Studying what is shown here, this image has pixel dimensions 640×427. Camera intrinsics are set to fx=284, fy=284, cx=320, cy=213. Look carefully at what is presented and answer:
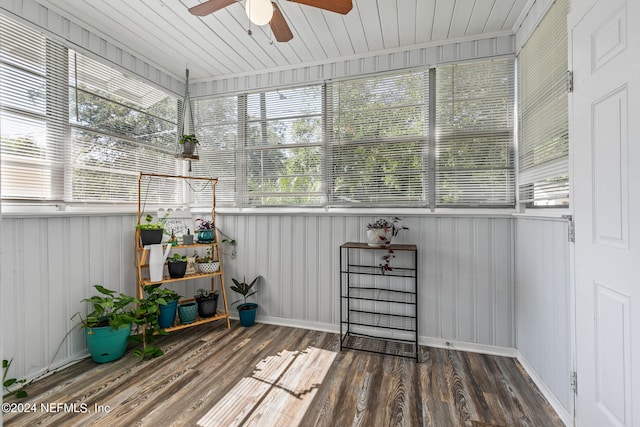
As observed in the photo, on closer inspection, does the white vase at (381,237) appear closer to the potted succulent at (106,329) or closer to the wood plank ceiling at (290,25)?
the wood plank ceiling at (290,25)

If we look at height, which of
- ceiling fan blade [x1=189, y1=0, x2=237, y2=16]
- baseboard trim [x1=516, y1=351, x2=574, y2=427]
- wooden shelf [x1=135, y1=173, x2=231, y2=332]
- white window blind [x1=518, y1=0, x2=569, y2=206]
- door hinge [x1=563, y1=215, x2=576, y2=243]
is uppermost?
ceiling fan blade [x1=189, y1=0, x2=237, y2=16]

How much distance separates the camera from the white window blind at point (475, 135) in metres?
2.36

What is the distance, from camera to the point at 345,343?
2547 mm

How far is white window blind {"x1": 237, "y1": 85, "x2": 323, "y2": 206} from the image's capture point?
289cm

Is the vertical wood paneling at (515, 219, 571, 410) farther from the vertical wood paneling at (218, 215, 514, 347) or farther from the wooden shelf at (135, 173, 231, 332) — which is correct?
the wooden shelf at (135, 173, 231, 332)

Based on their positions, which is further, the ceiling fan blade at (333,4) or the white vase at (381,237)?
the white vase at (381,237)

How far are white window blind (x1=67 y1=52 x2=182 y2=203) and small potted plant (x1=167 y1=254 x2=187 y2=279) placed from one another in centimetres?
74

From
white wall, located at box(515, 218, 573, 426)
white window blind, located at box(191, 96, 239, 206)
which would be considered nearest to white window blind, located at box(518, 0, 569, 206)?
white wall, located at box(515, 218, 573, 426)

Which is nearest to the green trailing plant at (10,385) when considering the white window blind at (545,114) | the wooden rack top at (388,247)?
the wooden rack top at (388,247)

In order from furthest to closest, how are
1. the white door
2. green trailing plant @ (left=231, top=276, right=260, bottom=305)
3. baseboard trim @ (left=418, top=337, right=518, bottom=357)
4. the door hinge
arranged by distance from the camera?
green trailing plant @ (left=231, top=276, right=260, bottom=305) < baseboard trim @ (left=418, top=337, right=518, bottom=357) < the door hinge < the white door

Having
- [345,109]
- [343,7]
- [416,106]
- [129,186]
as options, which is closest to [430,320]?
[416,106]

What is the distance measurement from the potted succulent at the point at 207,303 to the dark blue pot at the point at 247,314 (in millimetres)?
255

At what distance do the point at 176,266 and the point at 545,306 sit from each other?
2946 millimetres

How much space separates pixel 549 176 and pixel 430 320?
1453 millimetres
